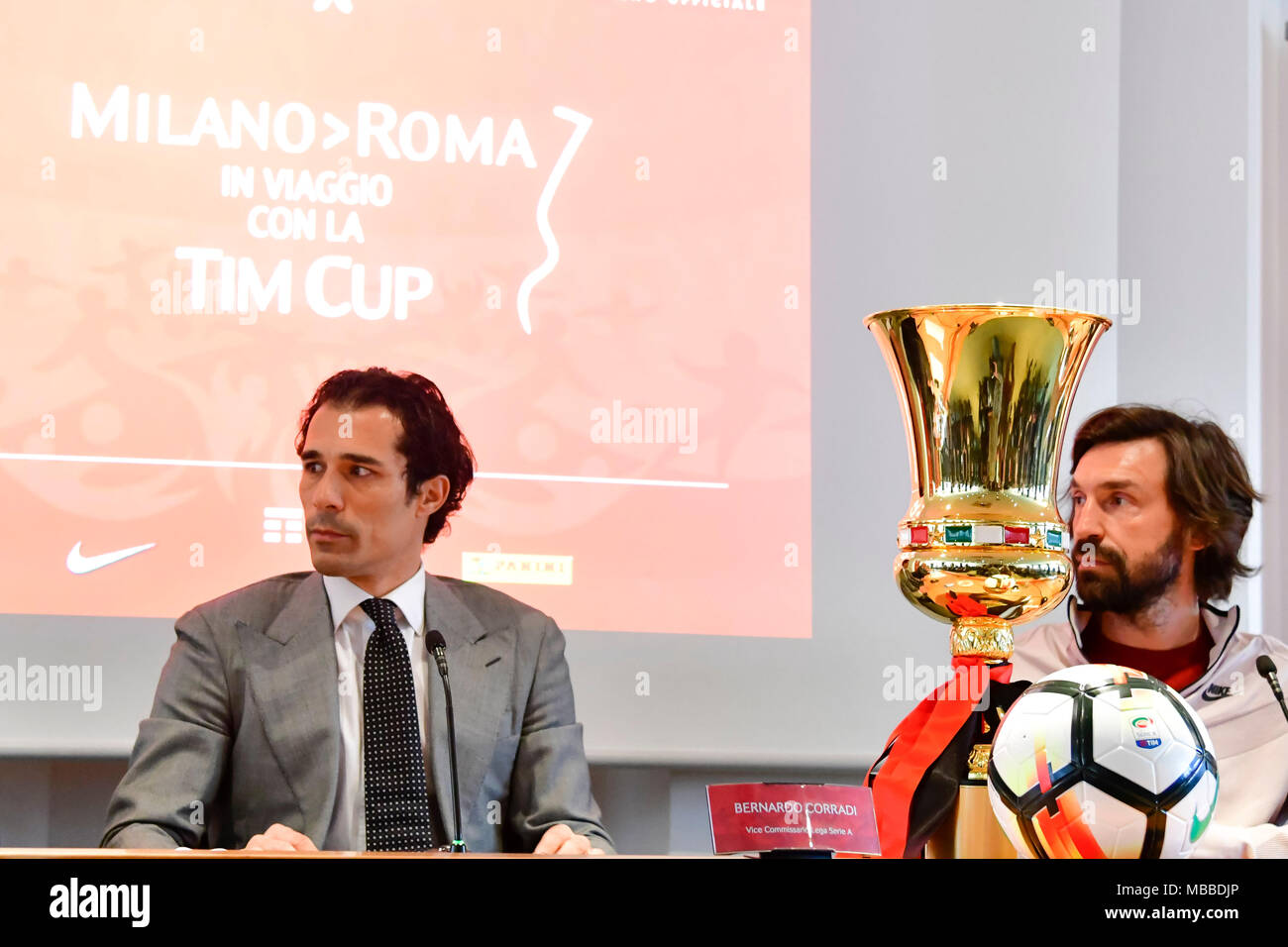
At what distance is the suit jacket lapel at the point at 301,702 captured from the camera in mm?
2271

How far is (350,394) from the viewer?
2.60m

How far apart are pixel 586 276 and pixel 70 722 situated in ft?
4.64

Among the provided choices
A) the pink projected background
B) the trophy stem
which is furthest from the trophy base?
the pink projected background

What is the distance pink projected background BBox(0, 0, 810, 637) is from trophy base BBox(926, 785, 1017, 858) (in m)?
1.72

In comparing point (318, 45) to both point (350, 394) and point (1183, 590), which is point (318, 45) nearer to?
point (350, 394)

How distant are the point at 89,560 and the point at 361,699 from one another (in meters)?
0.81

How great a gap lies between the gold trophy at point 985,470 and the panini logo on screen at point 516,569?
1624mm

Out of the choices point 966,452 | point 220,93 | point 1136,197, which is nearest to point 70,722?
point 220,93

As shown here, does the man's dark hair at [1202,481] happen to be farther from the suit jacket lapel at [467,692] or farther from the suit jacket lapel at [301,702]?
the suit jacket lapel at [301,702]

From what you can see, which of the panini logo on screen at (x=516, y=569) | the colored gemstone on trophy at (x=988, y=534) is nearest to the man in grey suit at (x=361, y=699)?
the panini logo on screen at (x=516, y=569)

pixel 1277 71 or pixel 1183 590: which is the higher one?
pixel 1277 71

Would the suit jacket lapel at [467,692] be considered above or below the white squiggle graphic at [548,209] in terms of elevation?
below

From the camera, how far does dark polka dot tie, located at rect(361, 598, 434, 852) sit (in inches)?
88.4

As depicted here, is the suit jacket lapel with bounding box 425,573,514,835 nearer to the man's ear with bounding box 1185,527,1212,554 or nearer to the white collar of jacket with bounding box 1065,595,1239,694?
the white collar of jacket with bounding box 1065,595,1239,694
